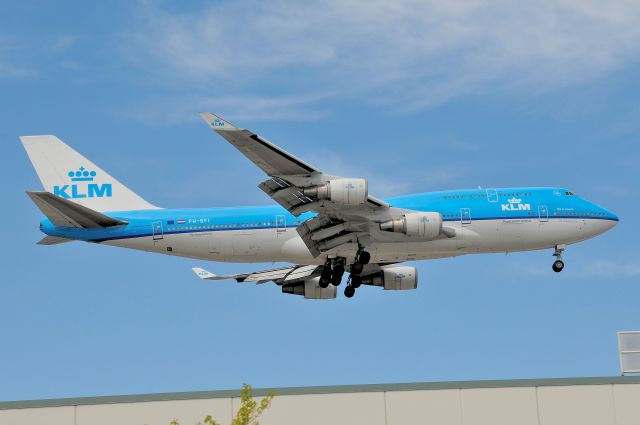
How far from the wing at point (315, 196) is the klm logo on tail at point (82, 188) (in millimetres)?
12554

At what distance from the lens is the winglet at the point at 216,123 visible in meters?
41.4

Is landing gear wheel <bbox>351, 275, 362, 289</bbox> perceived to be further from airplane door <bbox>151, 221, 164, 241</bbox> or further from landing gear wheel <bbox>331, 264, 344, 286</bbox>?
airplane door <bbox>151, 221, 164, 241</bbox>

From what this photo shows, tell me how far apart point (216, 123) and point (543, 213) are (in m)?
20.4

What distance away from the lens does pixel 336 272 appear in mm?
53438

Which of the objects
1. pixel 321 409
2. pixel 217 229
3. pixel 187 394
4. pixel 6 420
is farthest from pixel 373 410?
pixel 217 229

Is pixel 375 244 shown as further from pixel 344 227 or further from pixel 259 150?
pixel 259 150

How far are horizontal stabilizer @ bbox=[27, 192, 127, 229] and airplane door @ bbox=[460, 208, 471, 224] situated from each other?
17629 mm

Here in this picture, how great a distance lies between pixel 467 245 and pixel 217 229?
42.8 feet

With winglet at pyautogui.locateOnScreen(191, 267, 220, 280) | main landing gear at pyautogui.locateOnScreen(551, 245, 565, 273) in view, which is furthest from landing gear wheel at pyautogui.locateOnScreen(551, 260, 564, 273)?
winglet at pyautogui.locateOnScreen(191, 267, 220, 280)

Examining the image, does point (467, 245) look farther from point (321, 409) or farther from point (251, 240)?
point (321, 409)

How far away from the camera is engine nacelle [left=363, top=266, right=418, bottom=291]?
60.3m

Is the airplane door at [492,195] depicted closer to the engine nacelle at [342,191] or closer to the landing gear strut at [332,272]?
the landing gear strut at [332,272]

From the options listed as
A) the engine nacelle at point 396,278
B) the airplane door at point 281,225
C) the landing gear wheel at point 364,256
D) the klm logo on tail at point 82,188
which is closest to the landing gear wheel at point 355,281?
the landing gear wheel at point 364,256

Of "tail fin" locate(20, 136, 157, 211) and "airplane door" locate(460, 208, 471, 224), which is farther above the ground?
"tail fin" locate(20, 136, 157, 211)
